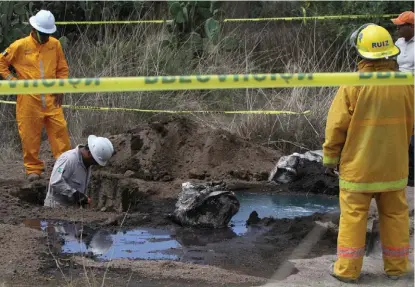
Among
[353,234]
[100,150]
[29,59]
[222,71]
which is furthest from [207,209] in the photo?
[222,71]

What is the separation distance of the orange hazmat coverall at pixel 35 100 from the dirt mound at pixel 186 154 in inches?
34.8

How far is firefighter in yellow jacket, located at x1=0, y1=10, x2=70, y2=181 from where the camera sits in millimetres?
9852

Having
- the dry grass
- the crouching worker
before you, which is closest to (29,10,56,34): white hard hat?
the crouching worker

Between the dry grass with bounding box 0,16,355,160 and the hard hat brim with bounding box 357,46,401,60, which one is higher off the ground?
the hard hat brim with bounding box 357,46,401,60

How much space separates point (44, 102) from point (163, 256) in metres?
3.86

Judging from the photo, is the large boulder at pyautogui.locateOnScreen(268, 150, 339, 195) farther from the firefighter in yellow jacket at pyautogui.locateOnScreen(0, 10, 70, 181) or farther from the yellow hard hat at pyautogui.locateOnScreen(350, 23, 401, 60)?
the yellow hard hat at pyautogui.locateOnScreen(350, 23, 401, 60)

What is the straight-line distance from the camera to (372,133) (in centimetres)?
566

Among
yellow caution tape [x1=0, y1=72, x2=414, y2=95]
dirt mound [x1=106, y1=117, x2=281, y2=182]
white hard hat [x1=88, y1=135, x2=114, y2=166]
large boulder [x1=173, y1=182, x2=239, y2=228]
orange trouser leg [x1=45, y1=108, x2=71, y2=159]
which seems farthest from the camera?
dirt mound [x1=106, y1=117, x2=281, y2=182]

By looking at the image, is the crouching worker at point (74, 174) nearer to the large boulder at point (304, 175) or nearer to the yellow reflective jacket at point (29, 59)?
the yellow reflective jacket at point (29, 59)

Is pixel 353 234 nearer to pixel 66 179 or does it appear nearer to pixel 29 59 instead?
pixel 66 179

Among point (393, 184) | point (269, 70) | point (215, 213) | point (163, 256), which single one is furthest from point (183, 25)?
point (393, 184)

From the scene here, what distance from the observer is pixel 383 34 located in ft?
18.7

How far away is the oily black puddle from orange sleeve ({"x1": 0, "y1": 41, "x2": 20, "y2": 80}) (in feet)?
9.11

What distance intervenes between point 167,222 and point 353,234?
8.69 feet
